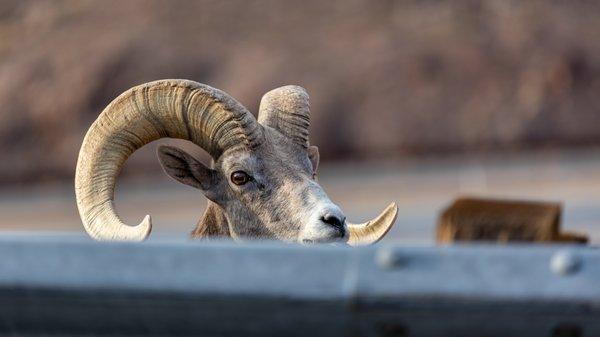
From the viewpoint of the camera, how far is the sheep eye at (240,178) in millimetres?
8094

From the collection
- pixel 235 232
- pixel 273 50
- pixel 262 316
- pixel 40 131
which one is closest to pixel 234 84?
pixel 273 50

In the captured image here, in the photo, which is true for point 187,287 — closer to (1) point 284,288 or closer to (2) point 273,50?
(1) point 284,288

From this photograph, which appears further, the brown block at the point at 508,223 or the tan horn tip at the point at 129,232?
the brown block at the point at 508,223

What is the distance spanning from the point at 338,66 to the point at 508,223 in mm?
43996

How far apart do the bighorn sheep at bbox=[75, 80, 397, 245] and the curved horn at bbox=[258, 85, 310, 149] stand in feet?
0.24

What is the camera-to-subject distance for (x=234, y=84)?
54.8m

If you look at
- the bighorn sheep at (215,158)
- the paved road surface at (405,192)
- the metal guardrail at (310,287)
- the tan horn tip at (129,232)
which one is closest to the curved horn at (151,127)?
the bighorn sheep at (215,158)

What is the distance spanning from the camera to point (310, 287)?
10.4ft

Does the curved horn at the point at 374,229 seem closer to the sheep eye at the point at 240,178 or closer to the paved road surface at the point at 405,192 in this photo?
the sheep eye at the point at 240,178

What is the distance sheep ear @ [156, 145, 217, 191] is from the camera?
8266 millimetres

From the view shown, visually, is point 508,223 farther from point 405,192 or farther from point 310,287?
point 405,192

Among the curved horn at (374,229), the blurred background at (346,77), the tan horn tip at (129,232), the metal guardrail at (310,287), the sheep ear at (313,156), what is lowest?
the metal guardrail at (310,287)

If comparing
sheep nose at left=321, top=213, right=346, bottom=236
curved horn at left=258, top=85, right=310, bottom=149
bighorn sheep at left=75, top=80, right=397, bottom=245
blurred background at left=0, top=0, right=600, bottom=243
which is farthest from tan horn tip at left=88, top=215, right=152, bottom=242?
blurred background at left=0, top=0, right=600, bottom=243

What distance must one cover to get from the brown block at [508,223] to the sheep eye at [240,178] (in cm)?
391
